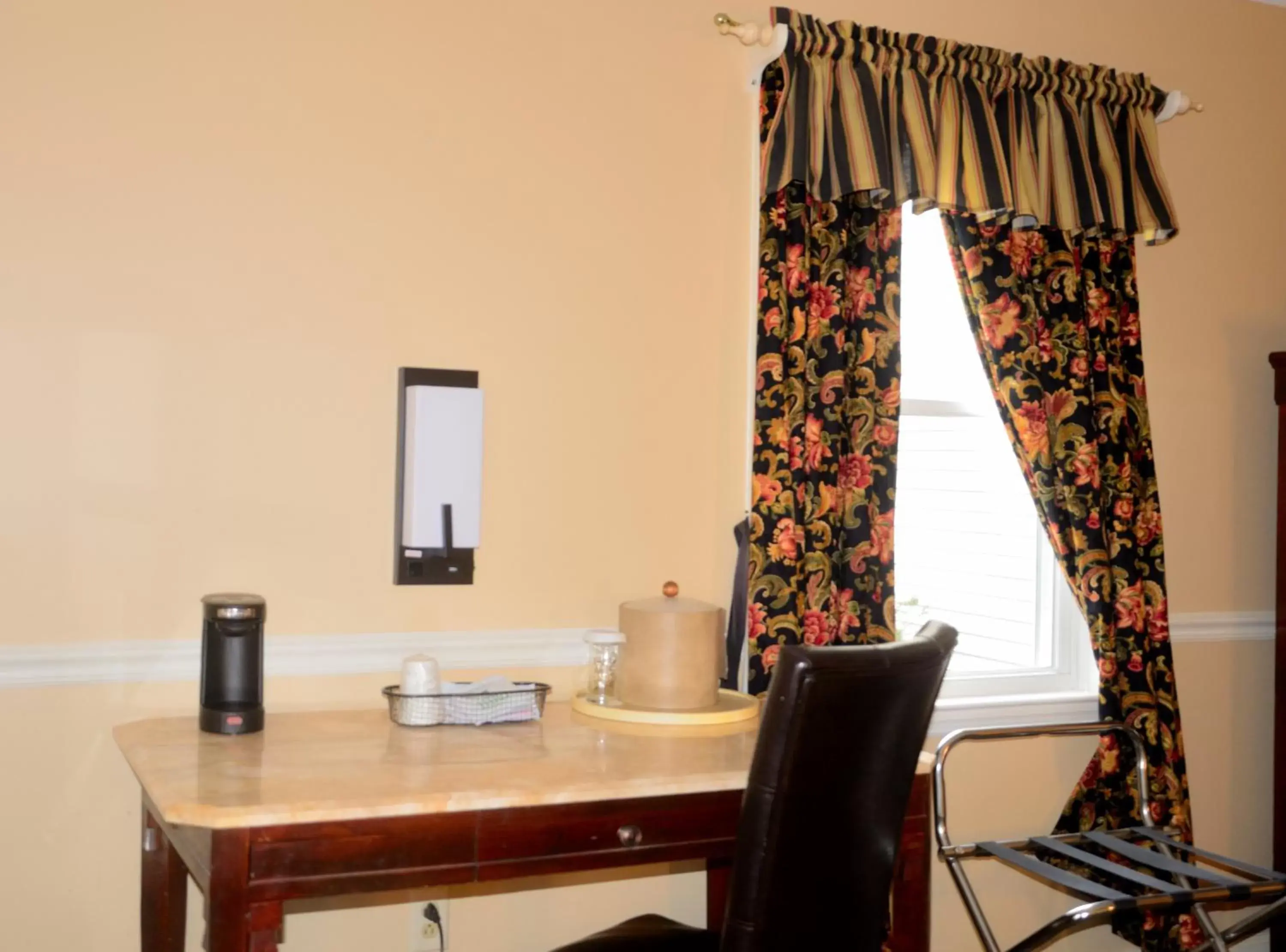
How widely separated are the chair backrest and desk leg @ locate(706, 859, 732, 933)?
71cm

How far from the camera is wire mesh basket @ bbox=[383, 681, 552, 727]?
224 cm

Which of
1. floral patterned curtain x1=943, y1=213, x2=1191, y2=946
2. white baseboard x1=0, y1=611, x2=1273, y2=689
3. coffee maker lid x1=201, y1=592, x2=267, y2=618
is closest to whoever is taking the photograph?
coffee maker lid x1=201, y1=592, x2=267, y2=618

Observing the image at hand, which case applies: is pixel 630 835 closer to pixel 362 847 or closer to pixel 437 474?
pixel 362 847

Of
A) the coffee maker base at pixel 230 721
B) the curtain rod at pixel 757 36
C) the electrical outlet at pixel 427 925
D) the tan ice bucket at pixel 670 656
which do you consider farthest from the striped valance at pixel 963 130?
the electrical outlet at pixel 427 925

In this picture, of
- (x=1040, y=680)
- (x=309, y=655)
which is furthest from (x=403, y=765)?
(x=1040, y=680)

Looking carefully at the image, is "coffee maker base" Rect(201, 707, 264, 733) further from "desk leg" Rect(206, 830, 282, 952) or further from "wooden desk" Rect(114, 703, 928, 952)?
"desk leg" Rect(206, 830, 282, 952)

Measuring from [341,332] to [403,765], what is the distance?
91cm

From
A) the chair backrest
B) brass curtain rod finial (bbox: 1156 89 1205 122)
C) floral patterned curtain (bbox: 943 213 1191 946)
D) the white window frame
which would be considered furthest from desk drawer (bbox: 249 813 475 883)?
brass curtain rod finial (bbox: 1156 89 1205 122)

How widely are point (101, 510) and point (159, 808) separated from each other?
2.54 ft

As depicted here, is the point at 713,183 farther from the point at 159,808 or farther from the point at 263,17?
the point at 159,808

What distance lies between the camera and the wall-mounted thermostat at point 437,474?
241 cm

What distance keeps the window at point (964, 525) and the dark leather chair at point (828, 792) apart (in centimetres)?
124

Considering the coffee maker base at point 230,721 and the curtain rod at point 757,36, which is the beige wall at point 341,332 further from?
the coffee maker base at point 230,721

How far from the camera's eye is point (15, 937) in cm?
221
